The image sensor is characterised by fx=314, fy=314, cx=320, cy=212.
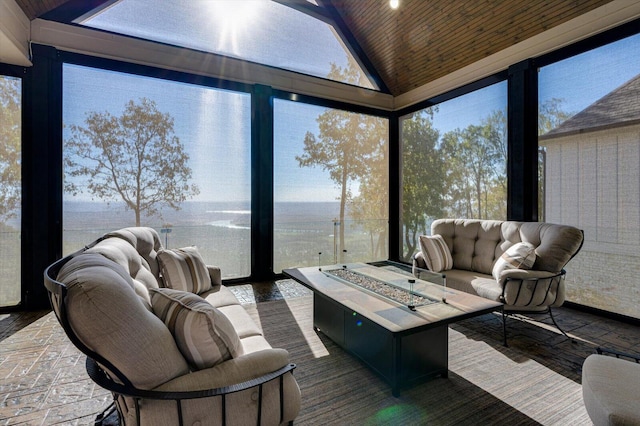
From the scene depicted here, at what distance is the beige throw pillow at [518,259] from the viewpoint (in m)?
2.98

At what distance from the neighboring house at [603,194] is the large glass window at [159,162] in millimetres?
4201

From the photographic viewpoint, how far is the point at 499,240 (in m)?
3.67

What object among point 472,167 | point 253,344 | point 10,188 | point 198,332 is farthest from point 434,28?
point 10,188

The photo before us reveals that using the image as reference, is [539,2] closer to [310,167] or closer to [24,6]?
[310,167]

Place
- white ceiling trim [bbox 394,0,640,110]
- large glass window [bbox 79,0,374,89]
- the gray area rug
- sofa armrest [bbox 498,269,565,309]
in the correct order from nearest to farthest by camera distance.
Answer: the gray area rug, sofa armrest [bbox 498,269,565,309], white ceiling trim [bbox 394,0,640,110], large glass window [bbox 79,0,374,89]

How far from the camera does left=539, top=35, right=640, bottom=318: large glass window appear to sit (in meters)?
3.24

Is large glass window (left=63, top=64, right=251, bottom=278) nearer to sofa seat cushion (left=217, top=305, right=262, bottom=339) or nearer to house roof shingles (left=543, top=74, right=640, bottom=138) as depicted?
sofa seat cushion (left=217, top=305, right=262, bottom=339)

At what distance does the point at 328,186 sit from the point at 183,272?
3.30 metres

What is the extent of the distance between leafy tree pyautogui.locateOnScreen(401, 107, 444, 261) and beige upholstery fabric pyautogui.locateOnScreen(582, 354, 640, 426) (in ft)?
12.7

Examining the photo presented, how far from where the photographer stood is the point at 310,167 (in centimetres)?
534

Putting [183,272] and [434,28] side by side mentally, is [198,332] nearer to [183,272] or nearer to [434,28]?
[183,272]

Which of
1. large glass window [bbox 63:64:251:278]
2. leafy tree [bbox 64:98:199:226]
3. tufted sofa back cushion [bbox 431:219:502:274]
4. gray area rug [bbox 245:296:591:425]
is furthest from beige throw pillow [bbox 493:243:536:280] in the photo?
leafy tree [bbox 64:98:199:226]

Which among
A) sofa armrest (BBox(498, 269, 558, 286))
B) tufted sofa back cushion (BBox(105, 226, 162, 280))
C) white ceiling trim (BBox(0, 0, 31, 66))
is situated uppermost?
white ceiling trim (BBox(0, 0, 31, 66))

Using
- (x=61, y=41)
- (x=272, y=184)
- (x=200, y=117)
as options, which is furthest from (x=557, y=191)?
(x=61, y=41)
